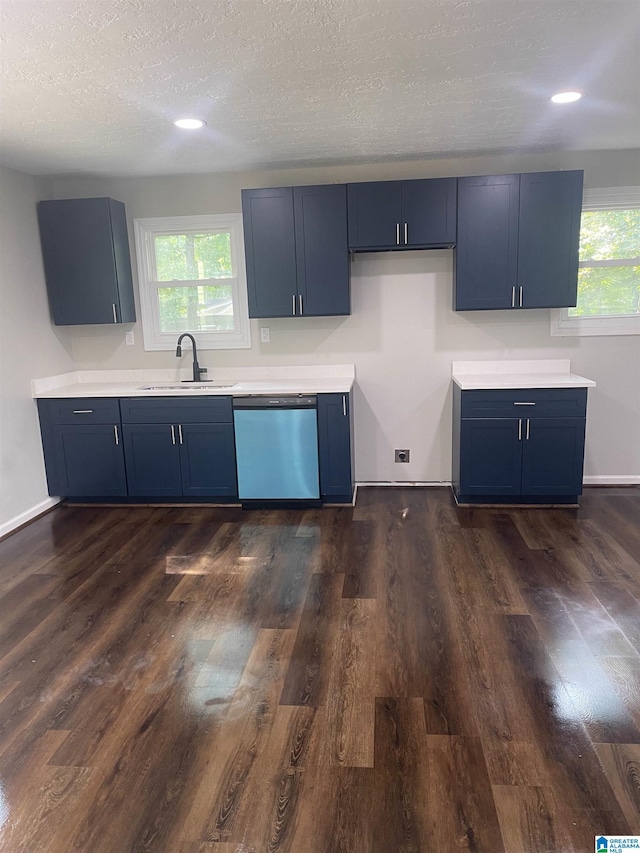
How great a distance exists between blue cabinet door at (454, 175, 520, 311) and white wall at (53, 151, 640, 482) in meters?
0.29

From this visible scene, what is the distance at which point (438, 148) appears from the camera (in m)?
3.85

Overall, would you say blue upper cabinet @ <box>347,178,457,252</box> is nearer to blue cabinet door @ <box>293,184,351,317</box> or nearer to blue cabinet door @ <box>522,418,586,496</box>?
blue cabinet door @ <box>293,184,351,317</box>

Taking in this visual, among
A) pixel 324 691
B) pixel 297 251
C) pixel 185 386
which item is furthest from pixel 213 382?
pixel 324 691

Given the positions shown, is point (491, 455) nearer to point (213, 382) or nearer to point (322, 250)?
point (322, 250)

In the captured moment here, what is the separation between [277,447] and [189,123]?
6.64 ft

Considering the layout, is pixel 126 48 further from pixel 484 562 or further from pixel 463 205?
pixel 484 562

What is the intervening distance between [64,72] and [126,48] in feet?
1.22

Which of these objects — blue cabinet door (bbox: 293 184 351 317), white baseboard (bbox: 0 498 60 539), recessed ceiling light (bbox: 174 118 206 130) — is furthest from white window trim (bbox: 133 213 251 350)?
white baseboard (bbox: 0 498 60 539)

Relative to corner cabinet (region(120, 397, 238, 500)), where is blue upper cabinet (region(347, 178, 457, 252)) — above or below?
above

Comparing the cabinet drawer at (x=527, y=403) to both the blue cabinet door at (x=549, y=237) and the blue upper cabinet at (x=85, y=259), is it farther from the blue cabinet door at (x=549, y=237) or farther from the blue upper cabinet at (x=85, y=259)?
the blue upper cabinet at (x=85, y=259)

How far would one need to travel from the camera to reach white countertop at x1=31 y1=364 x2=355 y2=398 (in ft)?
13.4

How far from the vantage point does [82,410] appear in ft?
13.8

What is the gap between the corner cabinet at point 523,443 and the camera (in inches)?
152

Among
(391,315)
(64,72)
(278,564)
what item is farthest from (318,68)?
(278,564)
